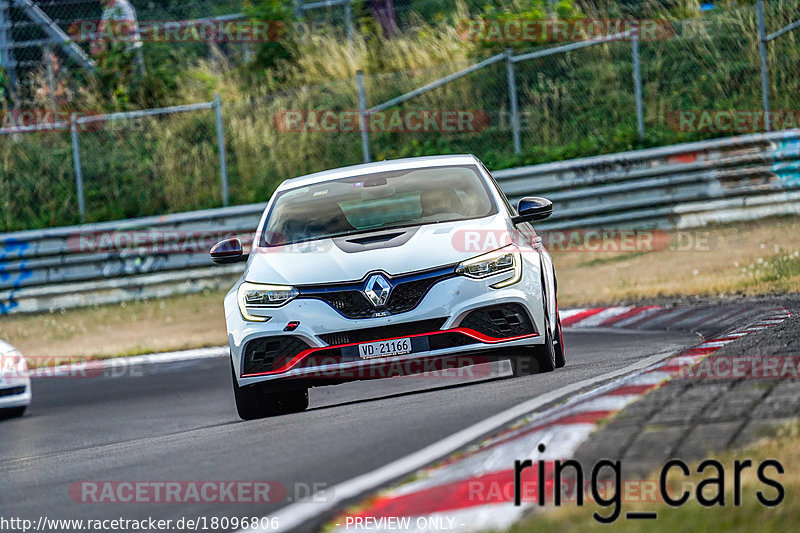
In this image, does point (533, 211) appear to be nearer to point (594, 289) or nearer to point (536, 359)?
point (536, 359)

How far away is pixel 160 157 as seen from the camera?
23703mm

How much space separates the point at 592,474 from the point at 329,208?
4.67m

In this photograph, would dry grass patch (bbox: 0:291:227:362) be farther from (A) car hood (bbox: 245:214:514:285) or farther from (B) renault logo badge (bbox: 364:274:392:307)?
(B) renault logo badge (bbox: 364:274:392:307)

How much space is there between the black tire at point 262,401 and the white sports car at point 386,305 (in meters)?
0.01

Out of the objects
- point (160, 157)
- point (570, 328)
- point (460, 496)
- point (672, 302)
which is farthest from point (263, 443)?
point (160, 157)

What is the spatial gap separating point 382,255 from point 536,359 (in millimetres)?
1255

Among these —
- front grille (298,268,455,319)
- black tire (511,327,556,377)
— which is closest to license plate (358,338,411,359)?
front grille (298,268,455,319)

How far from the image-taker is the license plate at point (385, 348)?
7.97m

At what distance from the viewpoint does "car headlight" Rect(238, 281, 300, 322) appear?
8109 mm

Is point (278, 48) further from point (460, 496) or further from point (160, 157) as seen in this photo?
point (460, 496)

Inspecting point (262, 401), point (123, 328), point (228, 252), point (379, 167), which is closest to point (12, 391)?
point (228, 252)

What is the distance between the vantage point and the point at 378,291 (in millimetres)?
7941

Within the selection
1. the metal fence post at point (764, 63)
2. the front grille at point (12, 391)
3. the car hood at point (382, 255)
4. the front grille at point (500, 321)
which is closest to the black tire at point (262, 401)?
the car hood at point (382, 255)

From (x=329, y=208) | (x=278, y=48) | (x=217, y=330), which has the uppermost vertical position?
(x=278, y=48)
